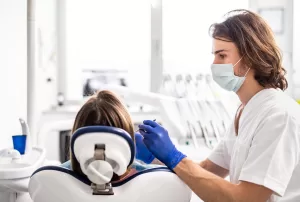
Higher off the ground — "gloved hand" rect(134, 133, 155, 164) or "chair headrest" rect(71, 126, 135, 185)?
"chair headrest" rect(71, 126, 135, 185)

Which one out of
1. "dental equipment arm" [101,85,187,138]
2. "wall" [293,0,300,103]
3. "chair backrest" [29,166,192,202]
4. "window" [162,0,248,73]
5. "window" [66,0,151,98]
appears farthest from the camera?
"window" [66,0,151,98]

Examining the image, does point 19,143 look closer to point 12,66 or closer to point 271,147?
point 12,66

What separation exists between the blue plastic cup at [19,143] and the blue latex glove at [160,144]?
0.67 metres

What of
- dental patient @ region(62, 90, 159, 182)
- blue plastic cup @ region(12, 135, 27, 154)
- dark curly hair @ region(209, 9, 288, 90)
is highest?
dark curly hair @ region(209, 9, 288, 90)

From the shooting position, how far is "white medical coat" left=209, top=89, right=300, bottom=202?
131 centimetres

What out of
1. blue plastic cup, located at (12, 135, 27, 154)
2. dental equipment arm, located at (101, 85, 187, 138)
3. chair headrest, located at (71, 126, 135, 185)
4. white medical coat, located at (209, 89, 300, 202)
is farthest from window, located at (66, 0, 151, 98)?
chair headrest, located at (71, 126, 135, 185)

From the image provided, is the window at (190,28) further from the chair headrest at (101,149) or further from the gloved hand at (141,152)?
the chair headrest at (101,149)

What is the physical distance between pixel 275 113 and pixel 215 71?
319mm

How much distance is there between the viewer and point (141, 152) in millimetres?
1577

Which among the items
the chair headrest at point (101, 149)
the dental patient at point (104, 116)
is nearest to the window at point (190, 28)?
the dental patient at point (104, 116)

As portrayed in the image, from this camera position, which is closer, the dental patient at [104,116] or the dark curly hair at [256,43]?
the dental patient at [104,116]

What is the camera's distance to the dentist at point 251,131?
4.32 ft

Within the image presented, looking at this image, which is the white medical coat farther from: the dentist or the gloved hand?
the gloved hand

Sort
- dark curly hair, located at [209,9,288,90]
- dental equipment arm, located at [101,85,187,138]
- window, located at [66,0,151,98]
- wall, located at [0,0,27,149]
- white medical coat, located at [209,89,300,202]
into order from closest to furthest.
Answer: white medical coat, located at [209,89,300,202]
dark curly hair, located at [209,9,288,90]
wall, located at [0,0,27,149]
dental equipment arm, located at [101,85,187,138]
window, located at [66,0,151,98]
